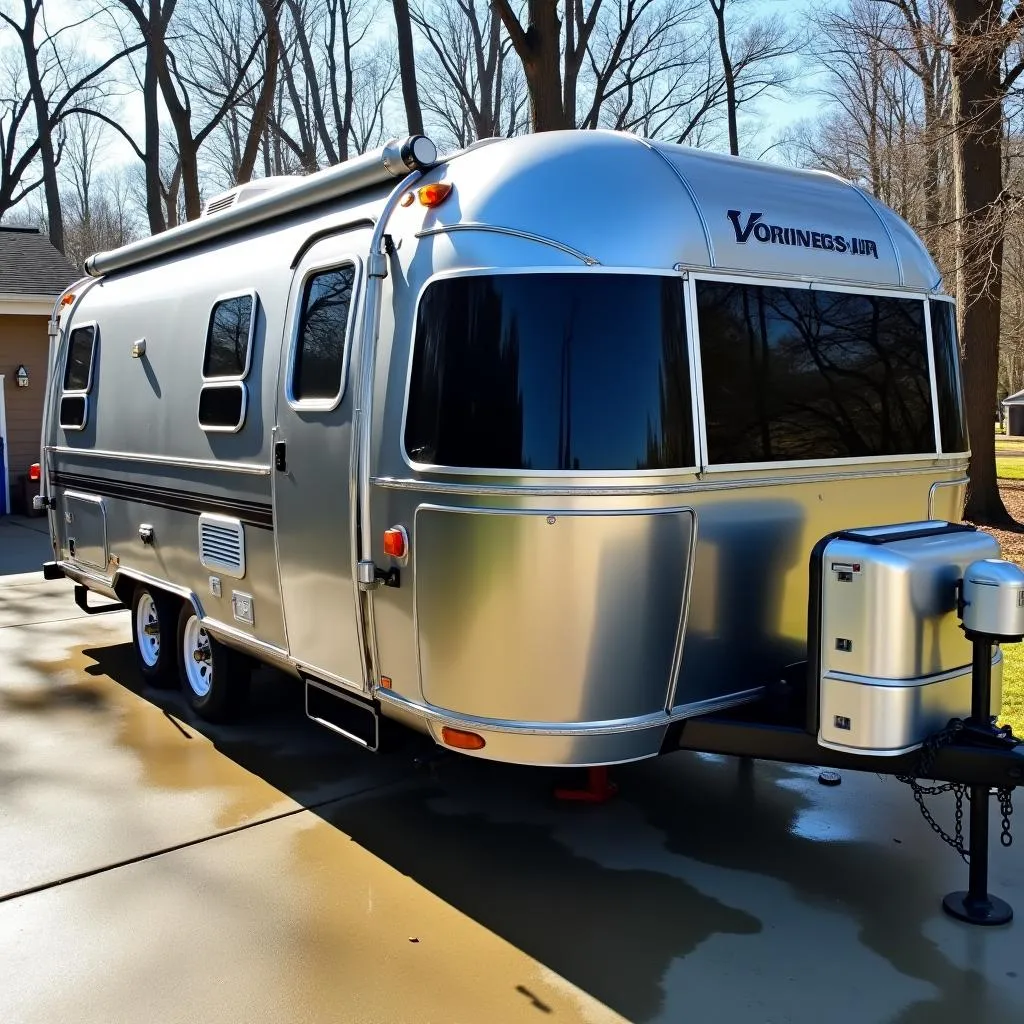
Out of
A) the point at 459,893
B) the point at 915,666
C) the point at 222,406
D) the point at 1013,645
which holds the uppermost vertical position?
the point at 222,406

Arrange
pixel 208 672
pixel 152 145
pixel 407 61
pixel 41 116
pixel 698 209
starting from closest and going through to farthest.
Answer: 1. pixel 698 209
2. pixel 208 672
3. pixel 407 61
4. pixel 152 145
5. pixel 41 116

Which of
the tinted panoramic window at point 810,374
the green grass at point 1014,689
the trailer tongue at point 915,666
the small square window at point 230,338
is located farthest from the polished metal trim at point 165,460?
the green grass at point 1014,689

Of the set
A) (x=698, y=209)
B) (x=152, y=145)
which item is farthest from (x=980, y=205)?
(x=152, y=145)

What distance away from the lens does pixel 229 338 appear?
5.43 metres

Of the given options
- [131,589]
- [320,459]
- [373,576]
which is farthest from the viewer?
[131,589]

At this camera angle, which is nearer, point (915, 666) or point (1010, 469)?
point (915, 666)

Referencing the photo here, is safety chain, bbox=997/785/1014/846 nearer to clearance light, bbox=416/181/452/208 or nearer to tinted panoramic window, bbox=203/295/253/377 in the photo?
clearance light, bbox=416/181/452/208

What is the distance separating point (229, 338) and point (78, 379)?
2.51m

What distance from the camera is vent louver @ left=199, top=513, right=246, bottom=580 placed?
17.4 feet

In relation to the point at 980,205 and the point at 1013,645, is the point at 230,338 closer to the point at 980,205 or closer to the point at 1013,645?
→ the point at 1013,645

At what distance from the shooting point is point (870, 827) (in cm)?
466

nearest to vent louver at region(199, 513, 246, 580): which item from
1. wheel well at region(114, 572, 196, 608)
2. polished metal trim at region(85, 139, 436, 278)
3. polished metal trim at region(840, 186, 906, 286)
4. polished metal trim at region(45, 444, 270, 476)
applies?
polished metal trim at region(45, 444, 270, 476)

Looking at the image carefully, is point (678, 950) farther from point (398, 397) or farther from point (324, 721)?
point (398, 397)

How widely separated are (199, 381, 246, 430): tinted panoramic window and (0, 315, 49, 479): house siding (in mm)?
11102
